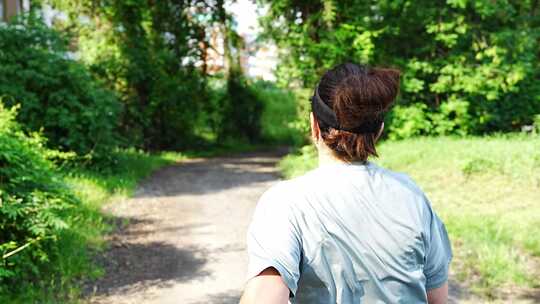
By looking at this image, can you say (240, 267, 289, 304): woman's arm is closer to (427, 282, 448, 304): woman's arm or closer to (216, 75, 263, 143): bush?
(427, 282, 448, 304): woman's arm

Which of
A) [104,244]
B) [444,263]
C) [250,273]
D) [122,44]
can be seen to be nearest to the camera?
[250,273]

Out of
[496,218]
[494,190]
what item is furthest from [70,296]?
[494,190]

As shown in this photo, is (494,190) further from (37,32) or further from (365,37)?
(37,32)

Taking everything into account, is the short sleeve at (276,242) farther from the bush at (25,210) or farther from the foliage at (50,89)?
the foliage at (50,89)

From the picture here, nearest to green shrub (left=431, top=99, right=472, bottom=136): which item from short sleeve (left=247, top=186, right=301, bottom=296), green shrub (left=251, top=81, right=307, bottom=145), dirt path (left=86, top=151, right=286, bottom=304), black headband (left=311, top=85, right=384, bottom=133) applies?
dirt path (left=86, top=151, right=286, bottom=304)

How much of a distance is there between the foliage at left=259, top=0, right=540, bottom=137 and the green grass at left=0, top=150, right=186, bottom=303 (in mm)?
6316

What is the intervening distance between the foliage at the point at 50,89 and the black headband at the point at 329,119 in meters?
11.5

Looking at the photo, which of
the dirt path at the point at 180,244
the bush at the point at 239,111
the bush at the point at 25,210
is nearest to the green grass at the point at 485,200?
the dirt path at the point at 180,244

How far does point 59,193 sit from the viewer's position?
6.61 metres

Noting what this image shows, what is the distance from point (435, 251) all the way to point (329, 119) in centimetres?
56

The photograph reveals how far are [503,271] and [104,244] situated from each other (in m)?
4.86

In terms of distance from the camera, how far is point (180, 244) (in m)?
8.26

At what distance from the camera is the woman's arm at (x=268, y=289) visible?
1.68m

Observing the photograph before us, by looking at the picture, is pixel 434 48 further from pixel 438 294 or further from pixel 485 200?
pixel 438 294
